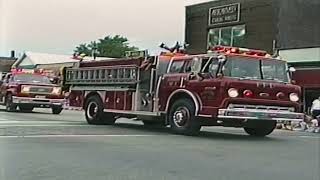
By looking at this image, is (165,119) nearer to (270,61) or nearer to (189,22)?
(270,61)

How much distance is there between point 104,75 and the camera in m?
18.8

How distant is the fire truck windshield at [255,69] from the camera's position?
14.9 metres

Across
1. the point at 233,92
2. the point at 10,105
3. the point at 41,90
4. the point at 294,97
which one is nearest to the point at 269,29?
the point at 41,90

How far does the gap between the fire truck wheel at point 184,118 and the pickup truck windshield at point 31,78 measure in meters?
12.1

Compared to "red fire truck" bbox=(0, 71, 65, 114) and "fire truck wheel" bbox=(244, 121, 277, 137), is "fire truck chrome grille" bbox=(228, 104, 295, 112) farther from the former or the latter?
"red fire truck" bbox=(0, 71, 65, 114)

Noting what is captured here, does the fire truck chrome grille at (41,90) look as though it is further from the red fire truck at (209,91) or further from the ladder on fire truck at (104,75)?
the red fire truck at (209,91)

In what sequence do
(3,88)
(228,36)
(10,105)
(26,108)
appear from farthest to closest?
(228,36) → (26,108) → (3,88) → (10,105)

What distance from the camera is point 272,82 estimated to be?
15.2m

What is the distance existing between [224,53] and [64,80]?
7.73m

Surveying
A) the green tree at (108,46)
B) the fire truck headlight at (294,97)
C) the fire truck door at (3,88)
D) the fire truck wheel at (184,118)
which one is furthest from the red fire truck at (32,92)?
the green tree at (108,46)

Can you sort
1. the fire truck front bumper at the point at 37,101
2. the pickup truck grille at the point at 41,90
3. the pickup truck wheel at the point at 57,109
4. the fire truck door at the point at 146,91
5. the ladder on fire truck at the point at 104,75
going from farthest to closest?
the pickup truck wheel at the point at 57,109 → the pickup truck grille at the point at 41,90 → the fire truck front bumper at the point at 37,101 → the ladder on fire truck at the point at 104,75 → the fire truck door at the point at 146,91

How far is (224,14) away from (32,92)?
14754mm

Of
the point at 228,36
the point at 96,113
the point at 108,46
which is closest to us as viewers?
the point at 96,113

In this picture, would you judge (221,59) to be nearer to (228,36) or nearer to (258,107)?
(258,107)
